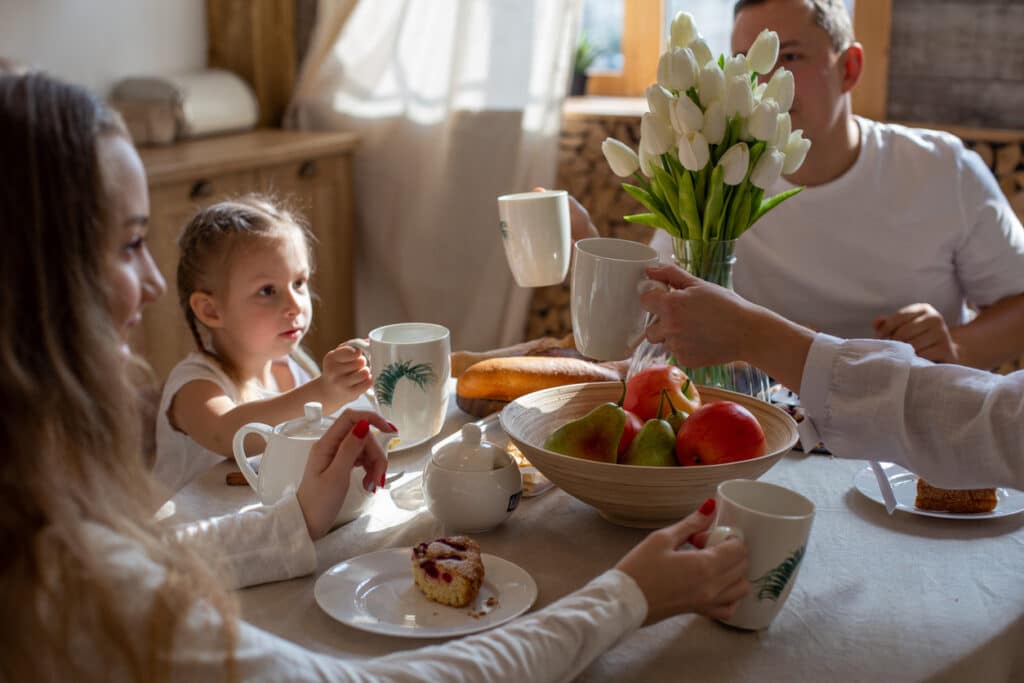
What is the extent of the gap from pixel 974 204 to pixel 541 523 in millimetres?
1277

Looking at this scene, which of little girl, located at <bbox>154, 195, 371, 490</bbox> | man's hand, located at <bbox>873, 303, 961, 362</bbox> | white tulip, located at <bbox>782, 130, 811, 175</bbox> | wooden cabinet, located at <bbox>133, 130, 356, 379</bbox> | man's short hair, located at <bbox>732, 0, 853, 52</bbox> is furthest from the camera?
wooden cabinet, located at <bbox>133, 130, 356, 379</bbox>

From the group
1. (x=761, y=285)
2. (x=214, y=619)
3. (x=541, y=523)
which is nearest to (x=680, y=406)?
(x=541, y=523)

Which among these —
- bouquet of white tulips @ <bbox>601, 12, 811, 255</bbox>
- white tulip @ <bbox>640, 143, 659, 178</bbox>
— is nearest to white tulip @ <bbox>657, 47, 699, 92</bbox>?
bouquet of white tulips @ <bbox>601, 12, 811, 255</bbox>

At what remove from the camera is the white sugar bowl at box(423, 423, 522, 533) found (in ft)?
3.85

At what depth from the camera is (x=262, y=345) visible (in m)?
1.81

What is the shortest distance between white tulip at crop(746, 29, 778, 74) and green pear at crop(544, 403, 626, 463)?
1.74 feet

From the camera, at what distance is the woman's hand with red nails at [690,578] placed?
938 mm

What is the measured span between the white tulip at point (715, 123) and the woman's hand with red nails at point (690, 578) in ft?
1.91

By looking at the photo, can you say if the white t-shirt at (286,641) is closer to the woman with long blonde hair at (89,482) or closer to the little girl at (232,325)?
the woman with long blonde hair at (89,482)

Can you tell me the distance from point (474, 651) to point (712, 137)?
746 millimetres

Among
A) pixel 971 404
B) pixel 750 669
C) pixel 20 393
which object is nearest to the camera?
pixel 20 393

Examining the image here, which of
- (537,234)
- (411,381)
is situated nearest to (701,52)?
(537,234)

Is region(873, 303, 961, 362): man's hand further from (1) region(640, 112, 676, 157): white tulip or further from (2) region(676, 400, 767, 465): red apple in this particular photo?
(2) region(676, 400, 767, 465): red apple

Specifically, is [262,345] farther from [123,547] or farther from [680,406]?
[123,547]
